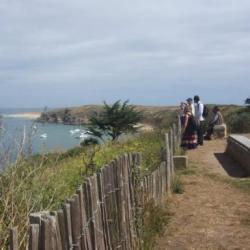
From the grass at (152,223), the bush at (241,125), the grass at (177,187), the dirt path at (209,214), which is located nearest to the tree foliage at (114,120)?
the bush at (241,125)

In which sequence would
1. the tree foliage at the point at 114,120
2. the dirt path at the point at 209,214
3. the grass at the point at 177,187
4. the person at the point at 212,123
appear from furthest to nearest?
the tree foliage at the point at 114,120
the person at the point at 212,123
the grass at the point at 177,187
the dirt path at the point at 209,214

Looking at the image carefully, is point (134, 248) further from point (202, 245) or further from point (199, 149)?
point (199, 149)

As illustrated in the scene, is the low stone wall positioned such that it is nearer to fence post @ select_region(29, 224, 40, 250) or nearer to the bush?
the bush

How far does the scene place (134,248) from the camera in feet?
21.9

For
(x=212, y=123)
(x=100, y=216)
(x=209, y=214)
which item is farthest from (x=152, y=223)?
(x=212, y=123)

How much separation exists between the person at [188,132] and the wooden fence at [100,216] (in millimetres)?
9185

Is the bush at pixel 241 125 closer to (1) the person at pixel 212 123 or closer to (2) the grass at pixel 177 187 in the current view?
(1) the person at pixel 212 123

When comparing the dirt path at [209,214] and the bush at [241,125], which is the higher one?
the bush at [241,125]

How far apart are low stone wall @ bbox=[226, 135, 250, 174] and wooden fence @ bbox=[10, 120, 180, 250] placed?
19.3 feet

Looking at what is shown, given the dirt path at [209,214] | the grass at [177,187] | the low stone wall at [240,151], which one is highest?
the low stone wall at [240,151]

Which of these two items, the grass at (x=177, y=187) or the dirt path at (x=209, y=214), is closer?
the dirt path at (x=209, y=214)

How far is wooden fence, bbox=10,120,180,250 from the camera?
11.8 ft

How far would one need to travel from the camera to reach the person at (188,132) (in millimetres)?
17927

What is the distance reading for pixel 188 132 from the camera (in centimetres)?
1823
